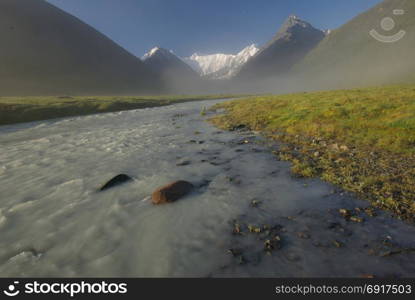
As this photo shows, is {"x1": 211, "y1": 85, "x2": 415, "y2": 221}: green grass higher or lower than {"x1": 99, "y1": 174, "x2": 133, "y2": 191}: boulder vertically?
higher

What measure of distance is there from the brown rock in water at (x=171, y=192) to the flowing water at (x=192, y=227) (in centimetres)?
39

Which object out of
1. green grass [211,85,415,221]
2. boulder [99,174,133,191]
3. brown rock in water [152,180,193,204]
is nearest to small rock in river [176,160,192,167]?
boulder [99,174,133,191]

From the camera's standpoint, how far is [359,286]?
4.87 meters

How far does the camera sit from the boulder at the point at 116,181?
414 inches

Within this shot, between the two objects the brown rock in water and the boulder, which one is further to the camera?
the boulder

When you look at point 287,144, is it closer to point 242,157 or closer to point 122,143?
point 242,157

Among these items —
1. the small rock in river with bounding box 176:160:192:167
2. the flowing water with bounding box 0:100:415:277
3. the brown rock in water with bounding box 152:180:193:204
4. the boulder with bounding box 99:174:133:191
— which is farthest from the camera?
the small rock in river with bounding box 176:160:192:167

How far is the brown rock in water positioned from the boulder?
2576 mm

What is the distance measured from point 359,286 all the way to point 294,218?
2736 millimetres

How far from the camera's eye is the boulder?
10.5 metres

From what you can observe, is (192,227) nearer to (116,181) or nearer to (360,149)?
(116,181)

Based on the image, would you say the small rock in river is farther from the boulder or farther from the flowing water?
the boulder

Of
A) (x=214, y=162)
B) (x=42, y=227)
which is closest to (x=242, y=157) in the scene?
(x=214, y=162)

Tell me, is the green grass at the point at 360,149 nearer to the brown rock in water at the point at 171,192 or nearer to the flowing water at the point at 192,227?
the flowing water at the point at 192,227
